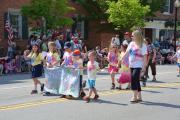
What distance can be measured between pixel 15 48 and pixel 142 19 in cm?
976

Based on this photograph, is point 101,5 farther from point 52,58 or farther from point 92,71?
point 92,71

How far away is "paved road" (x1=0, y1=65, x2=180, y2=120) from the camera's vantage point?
1120 cm

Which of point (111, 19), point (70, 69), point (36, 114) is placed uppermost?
point (111, 19)

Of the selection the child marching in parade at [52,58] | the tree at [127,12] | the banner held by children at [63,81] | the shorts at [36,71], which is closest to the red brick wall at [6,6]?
the tree at [127,12]

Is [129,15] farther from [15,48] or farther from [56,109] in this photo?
[56,109]

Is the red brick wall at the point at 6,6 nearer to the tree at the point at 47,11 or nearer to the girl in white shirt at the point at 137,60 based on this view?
the tree at the point at 47,11

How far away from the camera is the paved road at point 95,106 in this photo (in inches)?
441

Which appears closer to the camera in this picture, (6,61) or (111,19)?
(6,61)

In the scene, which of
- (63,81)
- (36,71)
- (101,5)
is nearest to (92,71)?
(63,81)

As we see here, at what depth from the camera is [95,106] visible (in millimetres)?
12641

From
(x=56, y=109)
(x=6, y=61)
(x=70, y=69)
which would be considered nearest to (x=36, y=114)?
(x=56, y=109)

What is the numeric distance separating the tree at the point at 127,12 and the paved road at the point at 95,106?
16.4m

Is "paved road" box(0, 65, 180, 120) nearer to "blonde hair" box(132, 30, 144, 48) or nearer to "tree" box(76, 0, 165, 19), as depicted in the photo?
"blonde hair" box(132, 30, 144, 48)

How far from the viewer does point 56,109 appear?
12.1 metres
